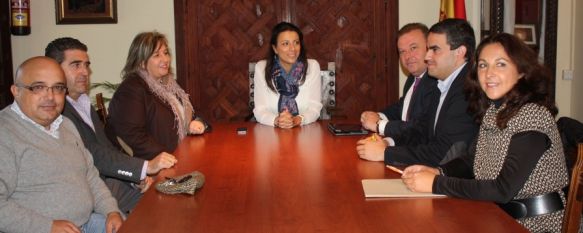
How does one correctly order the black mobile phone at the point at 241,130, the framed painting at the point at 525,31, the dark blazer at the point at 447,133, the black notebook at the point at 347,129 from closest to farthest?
1. the dark blazer at the point at 447,133
2. the black notebook at the point at 347,129
3. the black mobile phone at the point at 241,130
4. the framed painting at the point at 525,31

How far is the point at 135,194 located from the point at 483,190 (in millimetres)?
1672

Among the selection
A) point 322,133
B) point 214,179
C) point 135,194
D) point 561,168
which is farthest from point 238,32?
point 561,168

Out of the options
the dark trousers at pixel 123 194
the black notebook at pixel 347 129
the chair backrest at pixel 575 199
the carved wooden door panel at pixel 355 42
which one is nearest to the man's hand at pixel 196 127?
the dark trousers at pixel 123 194

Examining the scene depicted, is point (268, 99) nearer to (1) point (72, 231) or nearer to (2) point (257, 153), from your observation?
(2) point (257, 153)

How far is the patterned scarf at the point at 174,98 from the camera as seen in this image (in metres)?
3.38

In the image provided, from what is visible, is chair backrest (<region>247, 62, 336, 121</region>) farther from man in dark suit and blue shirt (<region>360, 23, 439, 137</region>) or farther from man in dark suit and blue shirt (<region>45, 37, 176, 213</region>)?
man in dark suit and blue shirt (<region>45, 37, 176, 213</region>)

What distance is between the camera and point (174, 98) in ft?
11.5

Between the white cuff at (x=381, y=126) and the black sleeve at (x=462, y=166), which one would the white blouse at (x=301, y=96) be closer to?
the white cuff at (x=381, y=126)

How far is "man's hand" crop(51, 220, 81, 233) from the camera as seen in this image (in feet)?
6.95

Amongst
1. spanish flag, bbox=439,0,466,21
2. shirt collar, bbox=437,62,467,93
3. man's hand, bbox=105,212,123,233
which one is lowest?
man's hand, bbox=105,212,123,233

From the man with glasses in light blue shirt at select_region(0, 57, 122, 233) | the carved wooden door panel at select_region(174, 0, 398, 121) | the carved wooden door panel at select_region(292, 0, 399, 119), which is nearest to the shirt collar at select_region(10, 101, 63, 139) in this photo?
the man with glasses in light blue shirt at select_region(0, 57, 122, 233)

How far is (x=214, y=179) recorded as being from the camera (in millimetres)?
2307

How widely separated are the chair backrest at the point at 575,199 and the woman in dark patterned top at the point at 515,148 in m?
0.08

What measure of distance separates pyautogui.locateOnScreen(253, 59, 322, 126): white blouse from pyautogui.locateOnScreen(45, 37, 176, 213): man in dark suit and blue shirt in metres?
1.17
